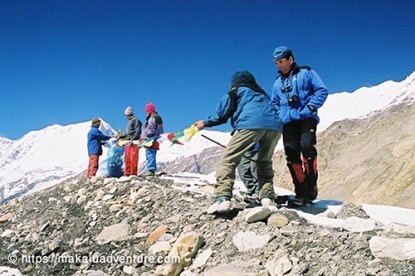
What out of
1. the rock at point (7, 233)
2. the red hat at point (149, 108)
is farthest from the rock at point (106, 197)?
the red hat at point (149, 108)

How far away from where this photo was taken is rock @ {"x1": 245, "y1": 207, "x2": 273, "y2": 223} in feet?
18.5

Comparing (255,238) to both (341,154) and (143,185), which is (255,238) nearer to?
(143,185)

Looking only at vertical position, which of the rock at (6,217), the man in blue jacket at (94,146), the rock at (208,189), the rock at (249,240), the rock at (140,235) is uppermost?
the man in blue jacket at (94,146)

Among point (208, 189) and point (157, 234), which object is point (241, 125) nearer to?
point (157, 234)

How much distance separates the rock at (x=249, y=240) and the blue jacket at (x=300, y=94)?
253 cm

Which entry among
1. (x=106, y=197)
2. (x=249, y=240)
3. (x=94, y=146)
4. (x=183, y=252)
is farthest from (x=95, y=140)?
(x=249, y=240)

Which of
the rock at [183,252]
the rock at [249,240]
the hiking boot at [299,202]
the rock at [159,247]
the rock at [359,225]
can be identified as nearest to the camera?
the rock at [359,225]

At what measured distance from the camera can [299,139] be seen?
24.0ft

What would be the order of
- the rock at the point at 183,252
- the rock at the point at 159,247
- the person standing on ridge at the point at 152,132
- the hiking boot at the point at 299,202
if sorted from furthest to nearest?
the person standing on ridge at the point at 152,132
the hiking boot at the point at 299,202
the rock at the point at 159,247
the rock at the point at 183,252

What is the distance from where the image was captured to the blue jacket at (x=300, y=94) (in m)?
6.99

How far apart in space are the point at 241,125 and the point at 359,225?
231cm

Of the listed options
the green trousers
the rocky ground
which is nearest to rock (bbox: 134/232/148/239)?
the rocky ground

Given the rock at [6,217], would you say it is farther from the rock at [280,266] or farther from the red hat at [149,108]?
the rock at [280,266]

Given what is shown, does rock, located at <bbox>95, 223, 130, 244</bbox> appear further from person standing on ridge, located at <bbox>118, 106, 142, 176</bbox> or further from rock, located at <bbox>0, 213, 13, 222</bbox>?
person standing on ridge, located at <bbox>118, 106, 142, 176</bbox>
